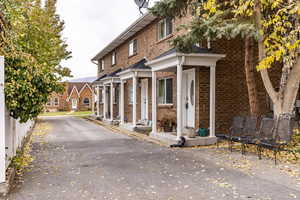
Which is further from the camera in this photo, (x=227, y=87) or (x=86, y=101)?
(x=86, y=101)

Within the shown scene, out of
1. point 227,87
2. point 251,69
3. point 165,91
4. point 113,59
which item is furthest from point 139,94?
point 251,69

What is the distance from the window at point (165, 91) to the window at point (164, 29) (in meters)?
2.25

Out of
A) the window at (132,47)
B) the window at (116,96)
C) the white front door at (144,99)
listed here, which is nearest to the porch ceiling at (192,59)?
the white front door at (144,99)

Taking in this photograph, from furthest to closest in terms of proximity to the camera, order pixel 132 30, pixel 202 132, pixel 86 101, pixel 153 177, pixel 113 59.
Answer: pixel 86 101, pixel 113 59, pixel 132 30, pixel 202 132, pixel 153 177

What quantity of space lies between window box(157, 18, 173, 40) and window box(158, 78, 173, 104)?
2246 mm

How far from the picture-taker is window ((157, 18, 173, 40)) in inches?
590

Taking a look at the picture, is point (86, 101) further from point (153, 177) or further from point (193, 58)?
point (153, 177)

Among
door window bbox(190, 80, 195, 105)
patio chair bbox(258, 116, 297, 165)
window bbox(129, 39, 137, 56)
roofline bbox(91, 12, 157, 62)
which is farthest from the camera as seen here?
window bbox(129, 39, 137, 56)

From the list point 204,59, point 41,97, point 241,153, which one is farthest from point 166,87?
point 41,97

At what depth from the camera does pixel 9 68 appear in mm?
6031

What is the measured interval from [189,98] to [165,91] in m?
2.44

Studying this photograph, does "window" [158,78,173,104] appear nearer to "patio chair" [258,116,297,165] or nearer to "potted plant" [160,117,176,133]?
"potted plant" [160,117,176,133]

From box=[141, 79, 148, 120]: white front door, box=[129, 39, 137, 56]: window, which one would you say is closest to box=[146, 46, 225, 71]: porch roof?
box=[141, 79, 148, 120]: white front door

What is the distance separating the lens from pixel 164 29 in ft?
51.3
